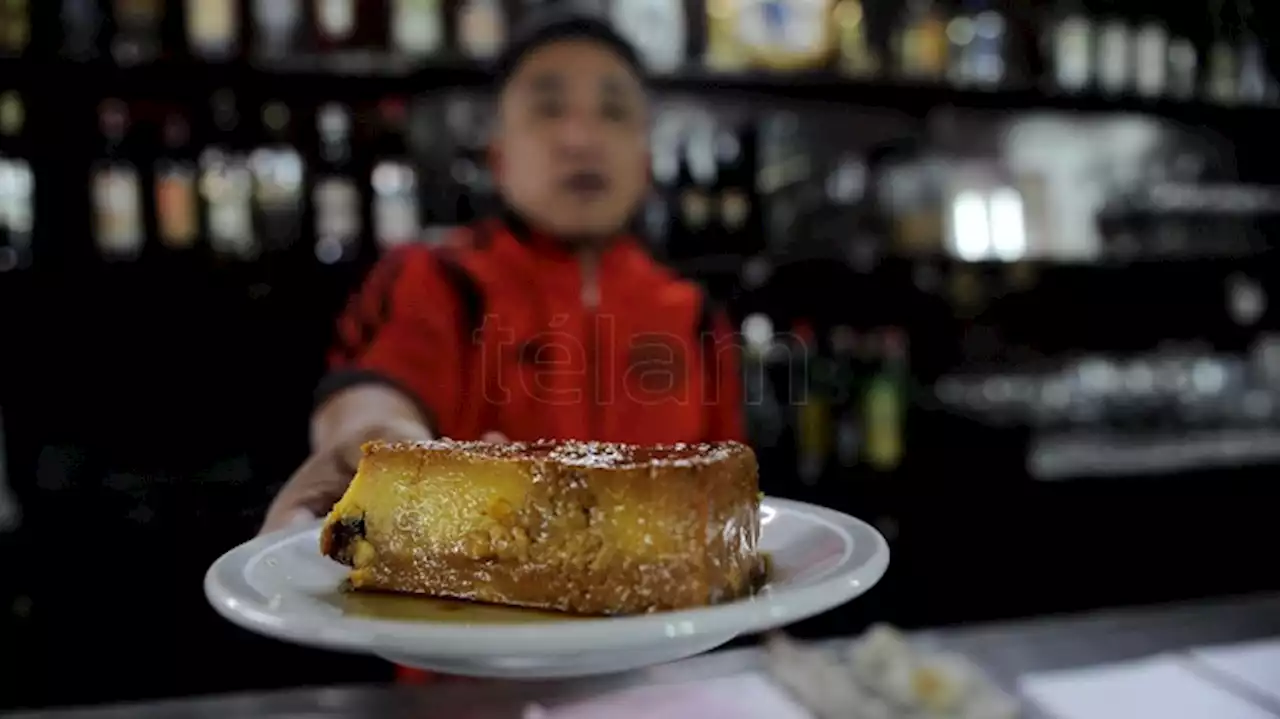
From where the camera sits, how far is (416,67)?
7.47ft

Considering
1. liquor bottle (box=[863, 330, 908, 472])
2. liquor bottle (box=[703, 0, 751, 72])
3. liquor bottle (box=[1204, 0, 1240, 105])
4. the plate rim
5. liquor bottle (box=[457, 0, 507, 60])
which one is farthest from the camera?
liquor bottle (box=[1204, 0, 1240, 105])

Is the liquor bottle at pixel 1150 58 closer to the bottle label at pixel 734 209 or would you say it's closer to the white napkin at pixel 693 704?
the bottle label at pixel 734 209

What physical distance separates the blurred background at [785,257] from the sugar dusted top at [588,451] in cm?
126

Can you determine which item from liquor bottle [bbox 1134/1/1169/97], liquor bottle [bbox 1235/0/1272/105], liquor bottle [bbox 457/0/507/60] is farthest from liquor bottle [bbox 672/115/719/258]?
liquor bottle [bbox 1235/0/1272/105]

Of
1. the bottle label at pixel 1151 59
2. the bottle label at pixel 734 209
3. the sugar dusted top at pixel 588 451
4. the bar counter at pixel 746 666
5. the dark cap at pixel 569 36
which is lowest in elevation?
the bar counter at pixel 746 666

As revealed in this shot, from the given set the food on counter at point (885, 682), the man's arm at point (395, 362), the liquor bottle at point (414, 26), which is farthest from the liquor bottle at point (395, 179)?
the food on counter at point (885, 682)

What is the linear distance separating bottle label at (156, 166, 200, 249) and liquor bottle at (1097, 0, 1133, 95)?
2315 mm

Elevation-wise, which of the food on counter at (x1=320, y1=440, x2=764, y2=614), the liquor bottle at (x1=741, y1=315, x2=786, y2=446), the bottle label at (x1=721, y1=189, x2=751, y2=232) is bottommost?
the liquor bottle at (x1=741, y1=315, x2=786, y2=446)

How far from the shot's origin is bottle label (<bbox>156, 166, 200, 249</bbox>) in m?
2.19

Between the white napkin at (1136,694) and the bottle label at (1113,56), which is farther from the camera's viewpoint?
the bottle label at (1113,56)

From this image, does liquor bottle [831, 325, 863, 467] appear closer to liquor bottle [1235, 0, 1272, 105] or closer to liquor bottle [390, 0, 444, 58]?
liquor bottle [390, 0, 444, 58]

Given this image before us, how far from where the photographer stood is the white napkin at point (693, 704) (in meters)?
0.93

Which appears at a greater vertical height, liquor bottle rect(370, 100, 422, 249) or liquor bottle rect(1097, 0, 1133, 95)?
liquor bottle rect(1097, 0, 1133, 95)

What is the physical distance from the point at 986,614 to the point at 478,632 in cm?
248
